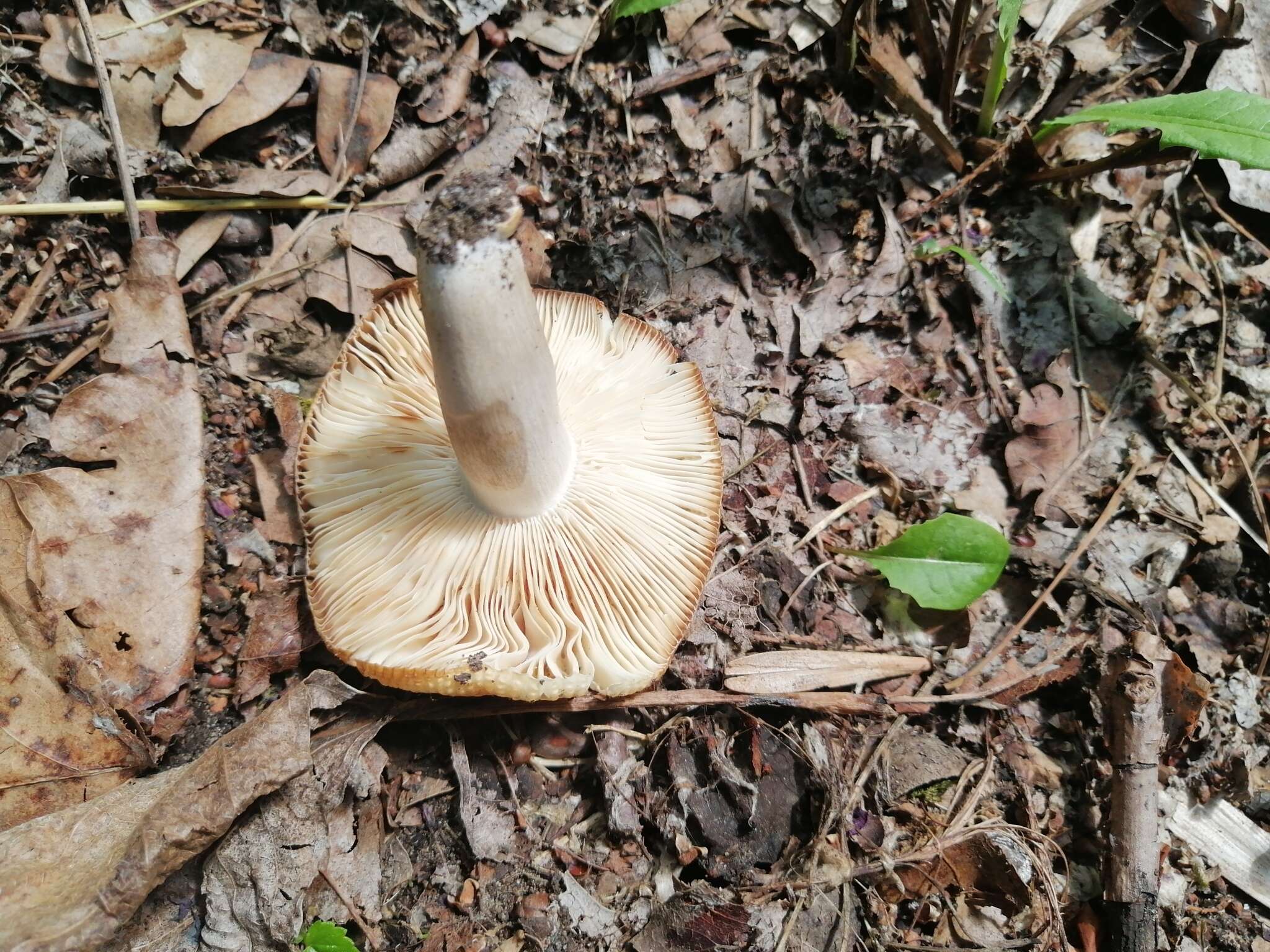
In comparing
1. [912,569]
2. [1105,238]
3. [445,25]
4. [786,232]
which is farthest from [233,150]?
[1105,238]

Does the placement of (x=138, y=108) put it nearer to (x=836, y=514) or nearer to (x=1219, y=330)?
(x=836, y=514)

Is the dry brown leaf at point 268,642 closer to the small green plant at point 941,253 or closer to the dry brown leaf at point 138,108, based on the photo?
the dry brown leaf at point 138,108

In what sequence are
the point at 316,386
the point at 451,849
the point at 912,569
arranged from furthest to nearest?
the point at 316,386 < the point at 912,569 < the point at 451,849

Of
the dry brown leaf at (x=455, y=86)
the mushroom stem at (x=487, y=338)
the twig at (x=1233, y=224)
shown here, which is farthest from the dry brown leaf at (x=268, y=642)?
the twig at (x=1233, y=224)

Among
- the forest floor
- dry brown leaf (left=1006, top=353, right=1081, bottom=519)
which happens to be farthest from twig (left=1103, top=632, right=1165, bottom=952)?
dry brown leaf (left=1006, top=353, right=1081, bottom=519)

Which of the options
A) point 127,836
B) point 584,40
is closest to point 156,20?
point 584,40

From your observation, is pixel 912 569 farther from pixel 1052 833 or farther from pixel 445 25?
pixel 445 25

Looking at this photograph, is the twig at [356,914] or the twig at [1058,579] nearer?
the twig at [356,914]
